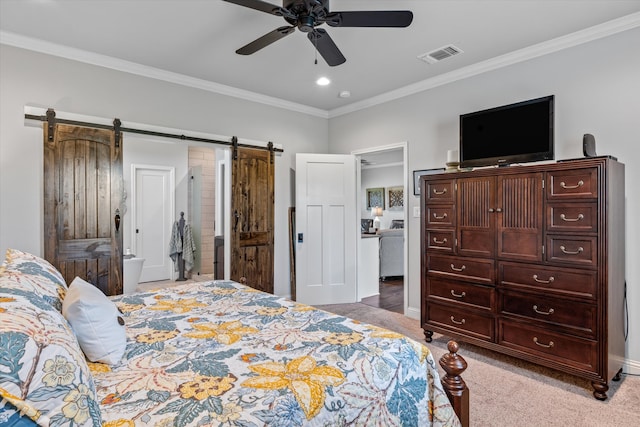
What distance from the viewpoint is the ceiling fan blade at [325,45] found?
226 centimetres

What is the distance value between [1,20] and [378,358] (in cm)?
366

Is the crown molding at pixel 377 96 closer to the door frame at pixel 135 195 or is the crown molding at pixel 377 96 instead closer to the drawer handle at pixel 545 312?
the drawer handle at pixel 545 312

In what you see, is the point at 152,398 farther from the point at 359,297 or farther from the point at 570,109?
the point at 359,297

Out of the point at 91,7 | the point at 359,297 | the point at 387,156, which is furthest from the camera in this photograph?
the point at 387,156

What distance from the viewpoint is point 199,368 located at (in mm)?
1273

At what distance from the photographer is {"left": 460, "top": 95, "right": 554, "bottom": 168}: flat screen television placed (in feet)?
9.25

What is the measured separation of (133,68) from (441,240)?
3.47 meters

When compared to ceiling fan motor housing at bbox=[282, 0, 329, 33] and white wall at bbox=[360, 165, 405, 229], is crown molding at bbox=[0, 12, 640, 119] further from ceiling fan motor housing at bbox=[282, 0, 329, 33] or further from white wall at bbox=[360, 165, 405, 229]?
white wall at bbox=[360, 165, 405, 229]

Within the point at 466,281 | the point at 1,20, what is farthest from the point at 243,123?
the point at 466,281

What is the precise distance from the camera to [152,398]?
1079mm

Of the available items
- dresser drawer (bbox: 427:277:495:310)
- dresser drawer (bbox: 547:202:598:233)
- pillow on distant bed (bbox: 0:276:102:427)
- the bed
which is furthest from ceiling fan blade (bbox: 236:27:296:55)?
dresser drawer (bbox: 427:277:495:310)

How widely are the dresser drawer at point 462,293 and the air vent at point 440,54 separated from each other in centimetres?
210

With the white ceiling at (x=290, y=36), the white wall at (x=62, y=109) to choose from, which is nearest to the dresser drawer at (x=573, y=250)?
the white ceiling at (x=290, y=36)

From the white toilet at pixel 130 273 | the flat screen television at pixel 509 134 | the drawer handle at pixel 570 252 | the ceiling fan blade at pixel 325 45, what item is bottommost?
the white toilet at pixel 130 273
